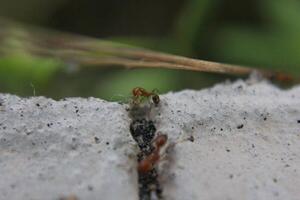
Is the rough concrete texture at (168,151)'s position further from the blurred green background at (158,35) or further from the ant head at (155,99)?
the blurred green background at (158,35)

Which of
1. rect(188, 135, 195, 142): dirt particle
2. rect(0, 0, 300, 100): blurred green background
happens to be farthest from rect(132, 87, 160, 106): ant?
rect(0, 0, 300, 100): blurred green background

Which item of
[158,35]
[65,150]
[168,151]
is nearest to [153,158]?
[168,151]

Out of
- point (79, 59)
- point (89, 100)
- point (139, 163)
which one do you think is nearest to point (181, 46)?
point (79, 59)

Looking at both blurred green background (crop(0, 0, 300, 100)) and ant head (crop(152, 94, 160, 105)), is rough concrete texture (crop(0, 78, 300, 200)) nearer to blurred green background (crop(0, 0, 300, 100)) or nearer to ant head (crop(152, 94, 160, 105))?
ant head (crop(152, 94, 160, 105))

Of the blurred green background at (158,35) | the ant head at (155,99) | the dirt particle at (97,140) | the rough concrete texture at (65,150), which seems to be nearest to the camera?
the rough concrete texture at (65,150)

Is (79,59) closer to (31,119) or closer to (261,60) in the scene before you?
(31,119)

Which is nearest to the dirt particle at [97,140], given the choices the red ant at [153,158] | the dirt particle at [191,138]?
the red ant at [153,158]
